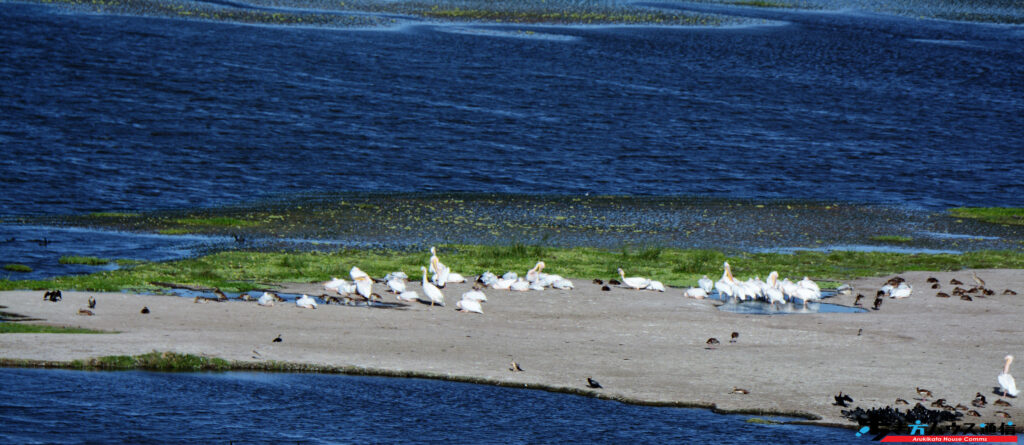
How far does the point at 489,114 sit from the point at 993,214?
79.1ft

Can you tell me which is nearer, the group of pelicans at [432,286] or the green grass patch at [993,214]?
the group of pelicans at [432,286]

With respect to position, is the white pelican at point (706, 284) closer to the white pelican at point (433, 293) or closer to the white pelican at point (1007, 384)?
the white pelican at point (433, 293)

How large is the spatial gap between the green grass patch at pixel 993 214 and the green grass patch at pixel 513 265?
743cm

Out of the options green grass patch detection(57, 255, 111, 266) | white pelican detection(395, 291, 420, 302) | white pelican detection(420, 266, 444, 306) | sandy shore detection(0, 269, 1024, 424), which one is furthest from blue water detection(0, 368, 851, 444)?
green grass patch detection(57, 255, 111, 266)

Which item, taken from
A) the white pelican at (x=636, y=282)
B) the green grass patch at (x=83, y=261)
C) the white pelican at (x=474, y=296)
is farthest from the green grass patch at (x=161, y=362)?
the white pelican at (x=636, y=282)

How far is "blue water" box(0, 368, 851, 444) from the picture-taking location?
16016 mm

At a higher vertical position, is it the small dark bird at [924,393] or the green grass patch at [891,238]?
the green grass patch at [891,238]

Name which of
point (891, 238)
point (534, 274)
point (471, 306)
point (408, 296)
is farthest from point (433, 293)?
point (891, 238)

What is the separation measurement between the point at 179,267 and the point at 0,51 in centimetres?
4124

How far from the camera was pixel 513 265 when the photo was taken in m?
28.5

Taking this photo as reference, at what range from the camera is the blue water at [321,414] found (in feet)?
52.5

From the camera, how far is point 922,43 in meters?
85.4

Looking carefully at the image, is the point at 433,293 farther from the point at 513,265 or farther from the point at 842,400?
the point at 842,400

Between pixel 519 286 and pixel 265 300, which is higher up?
pixel 519 286
